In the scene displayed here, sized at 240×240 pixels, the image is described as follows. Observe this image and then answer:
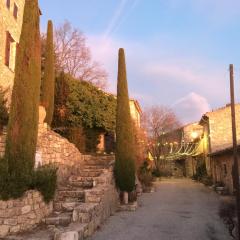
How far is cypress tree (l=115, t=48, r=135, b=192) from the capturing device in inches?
613

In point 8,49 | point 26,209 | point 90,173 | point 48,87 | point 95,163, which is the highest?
point 8,49

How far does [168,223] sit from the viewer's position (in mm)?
12438

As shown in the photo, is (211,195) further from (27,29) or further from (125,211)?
(27,29)

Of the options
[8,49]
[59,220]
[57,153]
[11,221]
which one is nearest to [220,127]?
[8,49]

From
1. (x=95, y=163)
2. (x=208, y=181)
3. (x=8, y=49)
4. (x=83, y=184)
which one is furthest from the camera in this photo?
(x=208, y=181)

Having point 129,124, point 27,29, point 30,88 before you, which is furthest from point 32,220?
point 129,124

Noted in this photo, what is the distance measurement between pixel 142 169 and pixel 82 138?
8118mm

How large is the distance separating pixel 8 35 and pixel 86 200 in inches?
437

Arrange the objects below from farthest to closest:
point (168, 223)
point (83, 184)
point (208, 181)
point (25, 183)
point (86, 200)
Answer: point (208, 181), point (83, 184), point (168, 223), point (86, 200), point (25, 183)

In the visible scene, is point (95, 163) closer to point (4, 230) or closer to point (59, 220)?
point (59, 220)

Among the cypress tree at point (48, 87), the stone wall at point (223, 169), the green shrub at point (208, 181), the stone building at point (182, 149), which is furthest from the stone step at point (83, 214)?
the stone building at point (182, 149)

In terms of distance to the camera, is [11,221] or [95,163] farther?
[95,163]

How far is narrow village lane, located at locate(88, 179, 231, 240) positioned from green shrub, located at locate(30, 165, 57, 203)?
189 centimetres

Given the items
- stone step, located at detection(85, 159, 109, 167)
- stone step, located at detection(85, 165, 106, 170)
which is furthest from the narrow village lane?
stone step, located at detection(85, 159, 109, 167)
